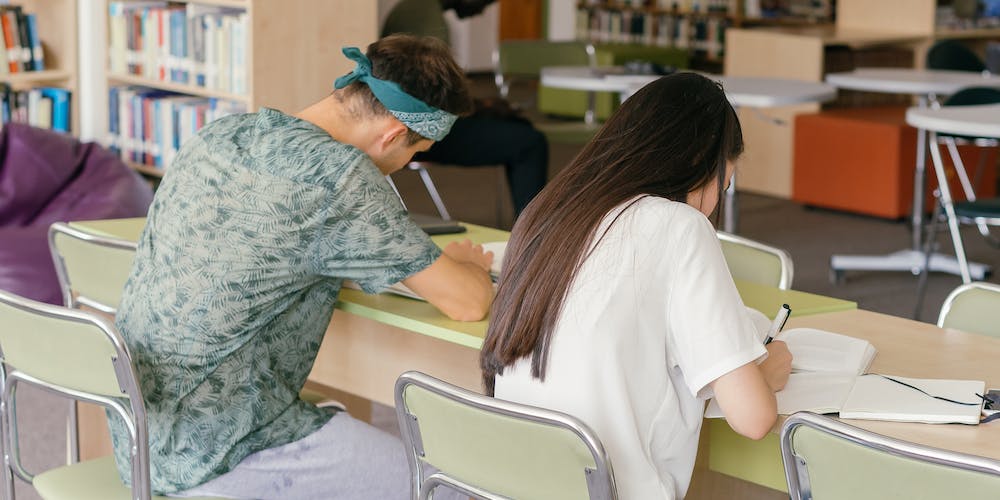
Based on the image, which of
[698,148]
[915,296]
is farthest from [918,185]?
[698,148]

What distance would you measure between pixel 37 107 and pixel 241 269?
369cm

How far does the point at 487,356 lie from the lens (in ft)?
6.49

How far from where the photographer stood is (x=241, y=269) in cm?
226

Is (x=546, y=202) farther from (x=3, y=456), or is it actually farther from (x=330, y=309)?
(x=3, y=456)

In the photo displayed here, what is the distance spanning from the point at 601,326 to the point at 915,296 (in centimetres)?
399

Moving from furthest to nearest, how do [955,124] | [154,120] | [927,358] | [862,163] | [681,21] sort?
1. [681,21]
2. [862,163]
3. [154,120]
4. [955,124]
5. [927,358]

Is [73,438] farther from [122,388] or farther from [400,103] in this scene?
[400,103]

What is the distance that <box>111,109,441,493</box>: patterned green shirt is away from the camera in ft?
7.36

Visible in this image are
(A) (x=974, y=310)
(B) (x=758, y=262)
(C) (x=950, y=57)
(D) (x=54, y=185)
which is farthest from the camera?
(C) (x=950, y=57)

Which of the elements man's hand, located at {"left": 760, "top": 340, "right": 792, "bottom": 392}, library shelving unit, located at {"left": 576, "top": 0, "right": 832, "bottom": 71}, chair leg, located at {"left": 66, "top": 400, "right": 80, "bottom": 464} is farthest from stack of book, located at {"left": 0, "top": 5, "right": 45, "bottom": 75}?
library shelving unit, located at {"left": 576, "top": 0, "right": 832, "bottom": 71}

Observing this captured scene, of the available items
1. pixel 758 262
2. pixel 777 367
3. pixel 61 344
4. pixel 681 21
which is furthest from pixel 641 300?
pixel 681 21

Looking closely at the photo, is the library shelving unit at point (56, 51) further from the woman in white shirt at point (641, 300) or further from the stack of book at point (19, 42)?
the woman in white shirt at point (641, 300)

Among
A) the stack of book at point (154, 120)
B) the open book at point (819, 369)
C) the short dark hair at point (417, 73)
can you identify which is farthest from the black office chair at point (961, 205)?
the short dark hair at point (417, 73)

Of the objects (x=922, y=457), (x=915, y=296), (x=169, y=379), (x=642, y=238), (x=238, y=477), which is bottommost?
(x=915, y=296)
